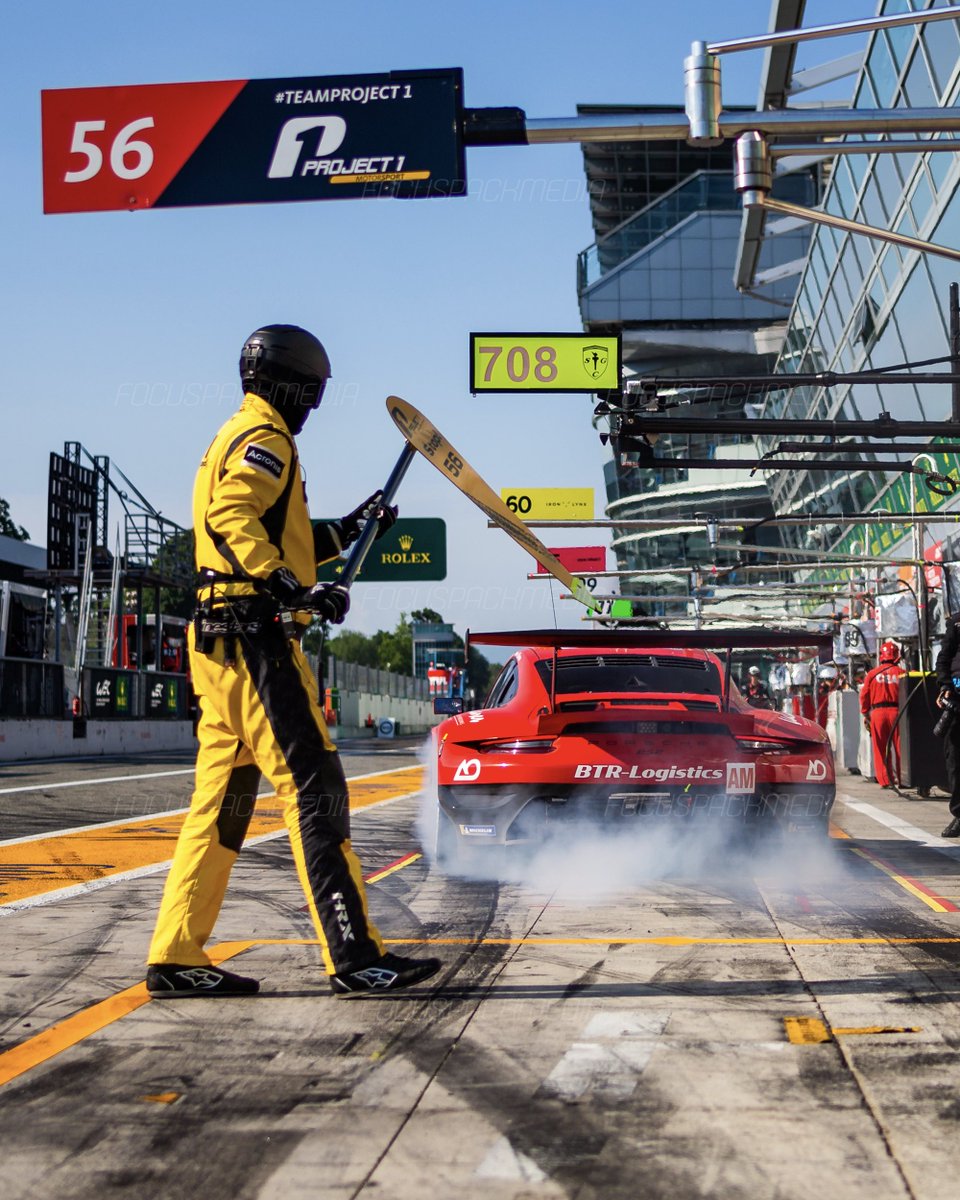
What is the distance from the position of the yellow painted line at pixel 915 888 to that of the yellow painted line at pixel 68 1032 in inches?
135

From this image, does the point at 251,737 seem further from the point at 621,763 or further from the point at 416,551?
the point at 416,551

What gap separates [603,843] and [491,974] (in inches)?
92.4

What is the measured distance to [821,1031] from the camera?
3.62 m

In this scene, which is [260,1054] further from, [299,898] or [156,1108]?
[299,898]

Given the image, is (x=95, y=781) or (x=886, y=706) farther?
(x=95, y=781)

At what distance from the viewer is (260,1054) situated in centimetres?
347

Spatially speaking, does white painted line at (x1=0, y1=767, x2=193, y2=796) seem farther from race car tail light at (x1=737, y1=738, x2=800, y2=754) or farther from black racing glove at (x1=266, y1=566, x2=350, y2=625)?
black racing glove at (x1=266, y1=566, x2=350, y2=625)

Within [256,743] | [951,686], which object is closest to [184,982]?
[256,743]

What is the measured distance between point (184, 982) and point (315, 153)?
563 centimetres

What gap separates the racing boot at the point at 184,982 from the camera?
164 inches

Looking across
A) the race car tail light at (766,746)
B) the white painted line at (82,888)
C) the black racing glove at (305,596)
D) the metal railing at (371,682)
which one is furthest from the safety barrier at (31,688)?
the black racing glove at (305,596)

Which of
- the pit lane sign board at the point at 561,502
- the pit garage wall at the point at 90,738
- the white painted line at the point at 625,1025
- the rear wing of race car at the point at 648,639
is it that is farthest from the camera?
the pit lane sign board at the point at 561,502

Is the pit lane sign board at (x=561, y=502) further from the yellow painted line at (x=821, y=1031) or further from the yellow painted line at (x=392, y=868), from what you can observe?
the yellow painted line at (x=821, y=1031)

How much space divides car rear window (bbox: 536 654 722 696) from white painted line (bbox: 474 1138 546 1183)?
4862mm
